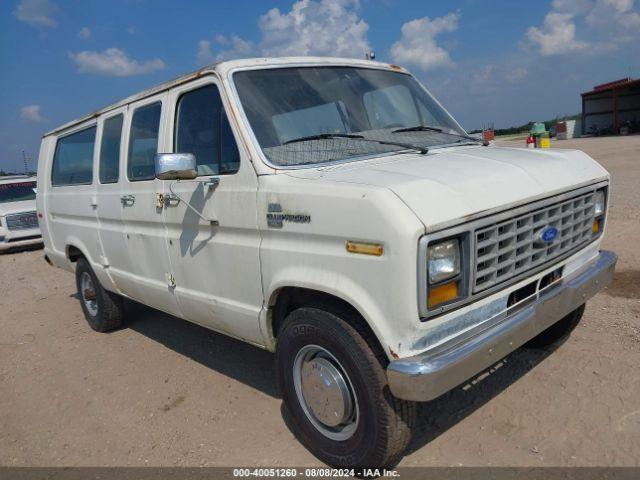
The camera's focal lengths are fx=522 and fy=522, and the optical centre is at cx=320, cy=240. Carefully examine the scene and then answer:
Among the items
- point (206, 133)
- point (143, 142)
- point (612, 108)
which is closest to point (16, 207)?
point (143, 142)

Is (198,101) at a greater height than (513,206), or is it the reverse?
(198,101)

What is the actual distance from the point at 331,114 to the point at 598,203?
71.8 inches

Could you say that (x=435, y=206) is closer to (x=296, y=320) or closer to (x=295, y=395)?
(x=296, y=320)

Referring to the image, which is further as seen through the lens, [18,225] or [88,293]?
[18,225]

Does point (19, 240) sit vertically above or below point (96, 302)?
below

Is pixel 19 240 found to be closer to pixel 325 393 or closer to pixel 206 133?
pixel 206 133

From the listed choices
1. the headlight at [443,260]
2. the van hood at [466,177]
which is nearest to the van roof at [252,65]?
the van hood at [466,177]

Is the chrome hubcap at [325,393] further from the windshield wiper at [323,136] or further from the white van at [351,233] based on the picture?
the windshield wiper at [323,136]

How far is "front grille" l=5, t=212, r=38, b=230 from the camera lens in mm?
11680

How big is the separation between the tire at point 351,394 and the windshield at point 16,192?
1223 centimetres

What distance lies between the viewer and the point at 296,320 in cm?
283

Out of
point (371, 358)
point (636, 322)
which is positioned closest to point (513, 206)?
point (371, 358)

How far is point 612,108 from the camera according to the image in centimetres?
3591

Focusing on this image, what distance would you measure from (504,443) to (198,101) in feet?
9.35
